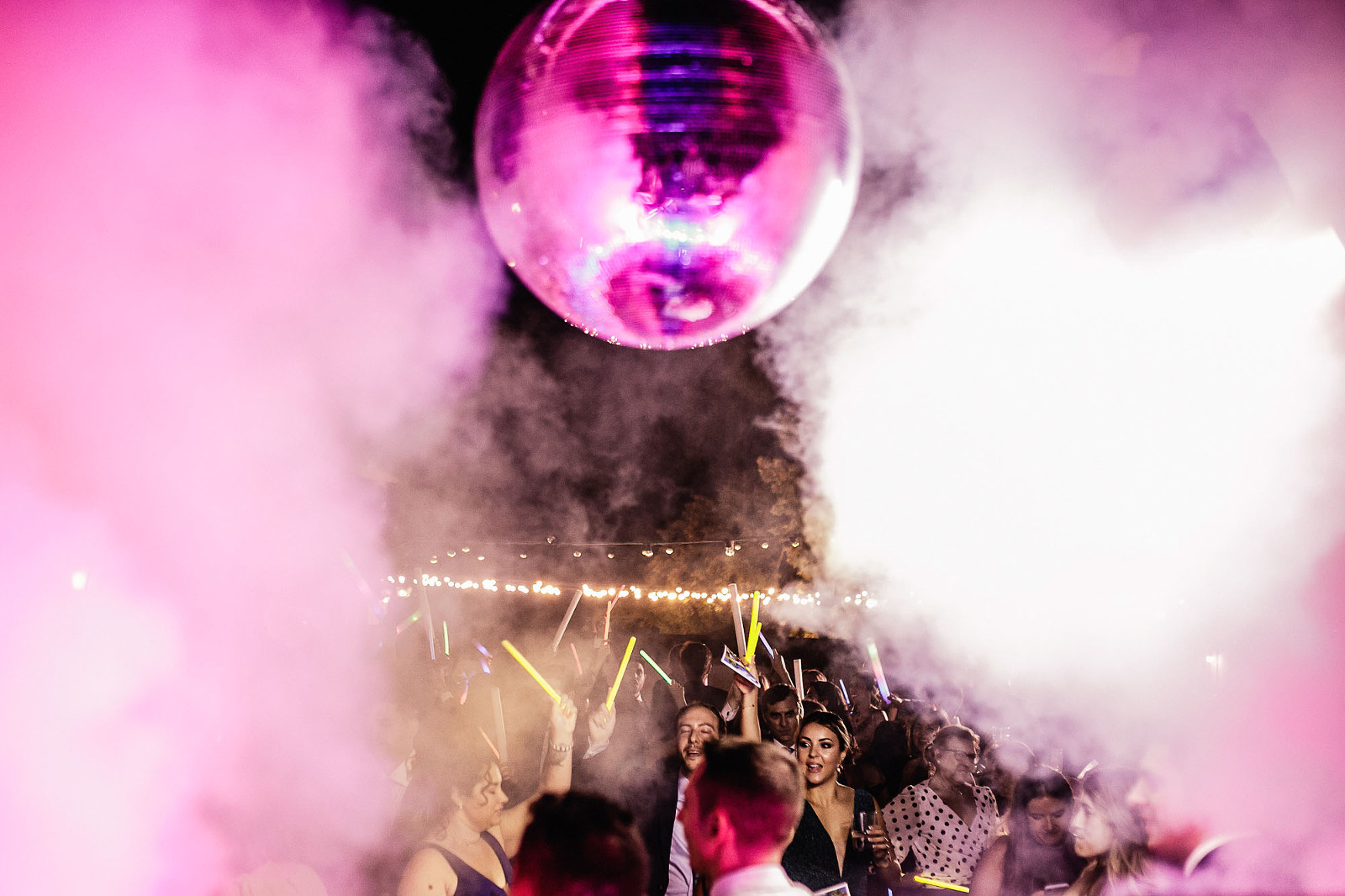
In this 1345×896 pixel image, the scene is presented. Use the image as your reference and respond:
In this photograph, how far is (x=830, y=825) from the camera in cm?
405

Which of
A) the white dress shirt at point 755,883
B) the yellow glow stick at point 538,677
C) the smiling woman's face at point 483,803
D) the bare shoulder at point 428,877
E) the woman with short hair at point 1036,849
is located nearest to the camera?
the white dress shirt at point 755,883

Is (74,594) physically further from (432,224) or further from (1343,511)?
(1343,511)

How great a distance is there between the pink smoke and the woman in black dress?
7.31ft

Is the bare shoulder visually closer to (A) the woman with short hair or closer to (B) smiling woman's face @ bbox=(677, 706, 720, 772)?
(B) smiling woman's face @ bbox=(677, 706, 720, 772)

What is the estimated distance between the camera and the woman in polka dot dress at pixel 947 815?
4453 mm

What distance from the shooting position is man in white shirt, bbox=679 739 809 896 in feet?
7.72

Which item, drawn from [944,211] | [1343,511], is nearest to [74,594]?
[944,211]

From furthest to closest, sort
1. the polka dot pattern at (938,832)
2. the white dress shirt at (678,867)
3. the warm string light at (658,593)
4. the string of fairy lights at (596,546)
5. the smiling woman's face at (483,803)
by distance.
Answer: the warm string light at (658,593)
the string of fairy lights at (596,546)
the polka dot pattern at (938,832)
the white dress shirt at (678,867)
the smiling woman's face at (483,803)

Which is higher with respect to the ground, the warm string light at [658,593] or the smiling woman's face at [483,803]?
the smiling woman's face at [483,803]

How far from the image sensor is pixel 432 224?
3.36 m

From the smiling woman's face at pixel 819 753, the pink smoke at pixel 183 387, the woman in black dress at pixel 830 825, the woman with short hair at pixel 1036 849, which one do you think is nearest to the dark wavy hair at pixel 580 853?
the pink smoke at pixel 183 387

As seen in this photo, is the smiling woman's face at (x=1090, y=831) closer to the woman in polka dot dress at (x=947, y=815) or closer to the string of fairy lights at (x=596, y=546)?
the woman in polka dot dress at (x=947, y=815)

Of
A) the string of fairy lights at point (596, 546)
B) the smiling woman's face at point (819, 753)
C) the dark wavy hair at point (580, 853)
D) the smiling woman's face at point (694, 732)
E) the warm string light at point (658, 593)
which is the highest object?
the dark wavy hair at point (580, 853)

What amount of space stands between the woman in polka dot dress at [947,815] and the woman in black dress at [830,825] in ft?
0.76
